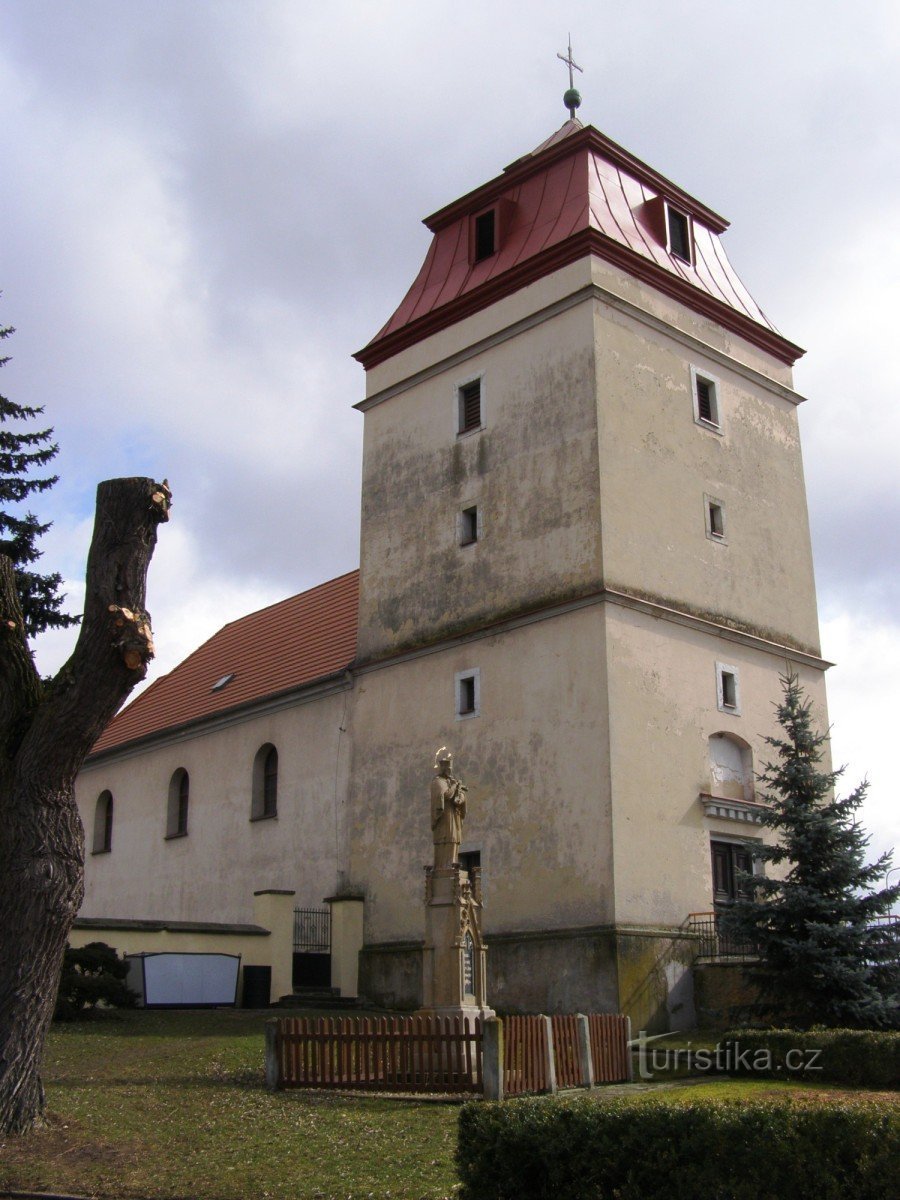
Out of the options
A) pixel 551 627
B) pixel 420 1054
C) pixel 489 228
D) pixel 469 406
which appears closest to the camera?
pixel 420 1054

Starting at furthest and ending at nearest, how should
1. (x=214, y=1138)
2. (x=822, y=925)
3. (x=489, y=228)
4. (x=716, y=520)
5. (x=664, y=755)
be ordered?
(x=489, y=228) < (x=716, y=520) < (x=664, y=755) < (x=822, y=925) < (x=214, y=1138)

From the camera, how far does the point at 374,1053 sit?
1518 cm

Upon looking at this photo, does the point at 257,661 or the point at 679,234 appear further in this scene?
the point at 257,661

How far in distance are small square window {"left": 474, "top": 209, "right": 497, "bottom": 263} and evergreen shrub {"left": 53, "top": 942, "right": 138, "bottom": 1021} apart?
16879 millimetres

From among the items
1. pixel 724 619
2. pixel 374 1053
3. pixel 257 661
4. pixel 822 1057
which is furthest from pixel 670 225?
pixel 374 1053

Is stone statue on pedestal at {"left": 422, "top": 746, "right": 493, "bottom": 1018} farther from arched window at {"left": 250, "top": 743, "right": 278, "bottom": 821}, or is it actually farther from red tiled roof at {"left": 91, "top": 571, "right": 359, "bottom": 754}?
arched window at {"left": 250, "top": 743, "right": 278, "bottom": 821}

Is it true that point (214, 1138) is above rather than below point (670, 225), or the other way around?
below

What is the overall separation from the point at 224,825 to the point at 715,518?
1416 centimetres

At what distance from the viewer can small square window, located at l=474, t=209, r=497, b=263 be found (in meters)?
29.6

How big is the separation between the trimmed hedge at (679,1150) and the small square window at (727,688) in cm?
1649

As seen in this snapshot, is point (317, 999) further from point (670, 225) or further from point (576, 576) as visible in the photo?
point (670, 225)

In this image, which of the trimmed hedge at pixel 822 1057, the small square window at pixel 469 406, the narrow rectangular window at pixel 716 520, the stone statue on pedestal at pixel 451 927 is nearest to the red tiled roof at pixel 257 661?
the small square window at pixel 469 406

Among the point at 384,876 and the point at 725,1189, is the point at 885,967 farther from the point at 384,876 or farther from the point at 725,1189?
the point at 725,1189

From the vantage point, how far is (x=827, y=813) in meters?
21.0
